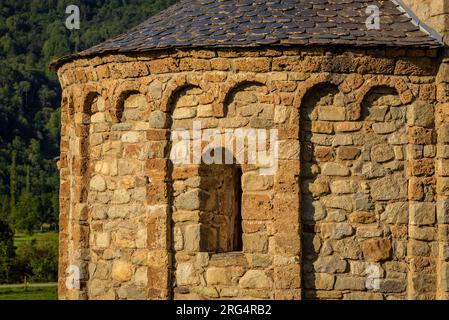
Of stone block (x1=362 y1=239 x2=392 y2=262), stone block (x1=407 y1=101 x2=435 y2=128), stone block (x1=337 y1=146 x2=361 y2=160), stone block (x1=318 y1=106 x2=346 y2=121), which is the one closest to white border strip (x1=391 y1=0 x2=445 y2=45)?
stone block (x1=407 y1=101 x2=435 y2=128)

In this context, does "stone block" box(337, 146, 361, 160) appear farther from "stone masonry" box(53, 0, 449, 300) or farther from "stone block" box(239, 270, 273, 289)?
"stone block" box(239, 270, 273, 289)

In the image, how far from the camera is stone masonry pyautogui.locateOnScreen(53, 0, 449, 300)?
9.91 m

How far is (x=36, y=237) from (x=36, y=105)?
9.44m

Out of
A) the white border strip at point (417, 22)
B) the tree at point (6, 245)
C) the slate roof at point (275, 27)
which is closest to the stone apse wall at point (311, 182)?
the slate roof at point (275, 27)

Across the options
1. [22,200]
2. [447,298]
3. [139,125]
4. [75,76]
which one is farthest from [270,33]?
[22,200]

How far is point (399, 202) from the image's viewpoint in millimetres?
10008

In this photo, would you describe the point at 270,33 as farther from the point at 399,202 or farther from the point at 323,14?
the point at 399,202

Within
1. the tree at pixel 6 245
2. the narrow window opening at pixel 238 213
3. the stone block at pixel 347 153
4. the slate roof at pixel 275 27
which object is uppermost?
the slate roof at pixel 275 27

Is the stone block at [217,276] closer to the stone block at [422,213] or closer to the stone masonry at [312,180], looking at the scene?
the stone masonry at [312,180]

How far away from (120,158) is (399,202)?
3.33m

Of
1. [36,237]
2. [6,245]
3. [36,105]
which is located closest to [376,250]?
[6,245]

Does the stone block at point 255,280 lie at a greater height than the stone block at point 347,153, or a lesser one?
lesser

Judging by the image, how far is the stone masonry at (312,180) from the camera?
9914 mm

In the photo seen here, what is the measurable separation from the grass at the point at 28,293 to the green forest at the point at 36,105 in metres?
1.23
